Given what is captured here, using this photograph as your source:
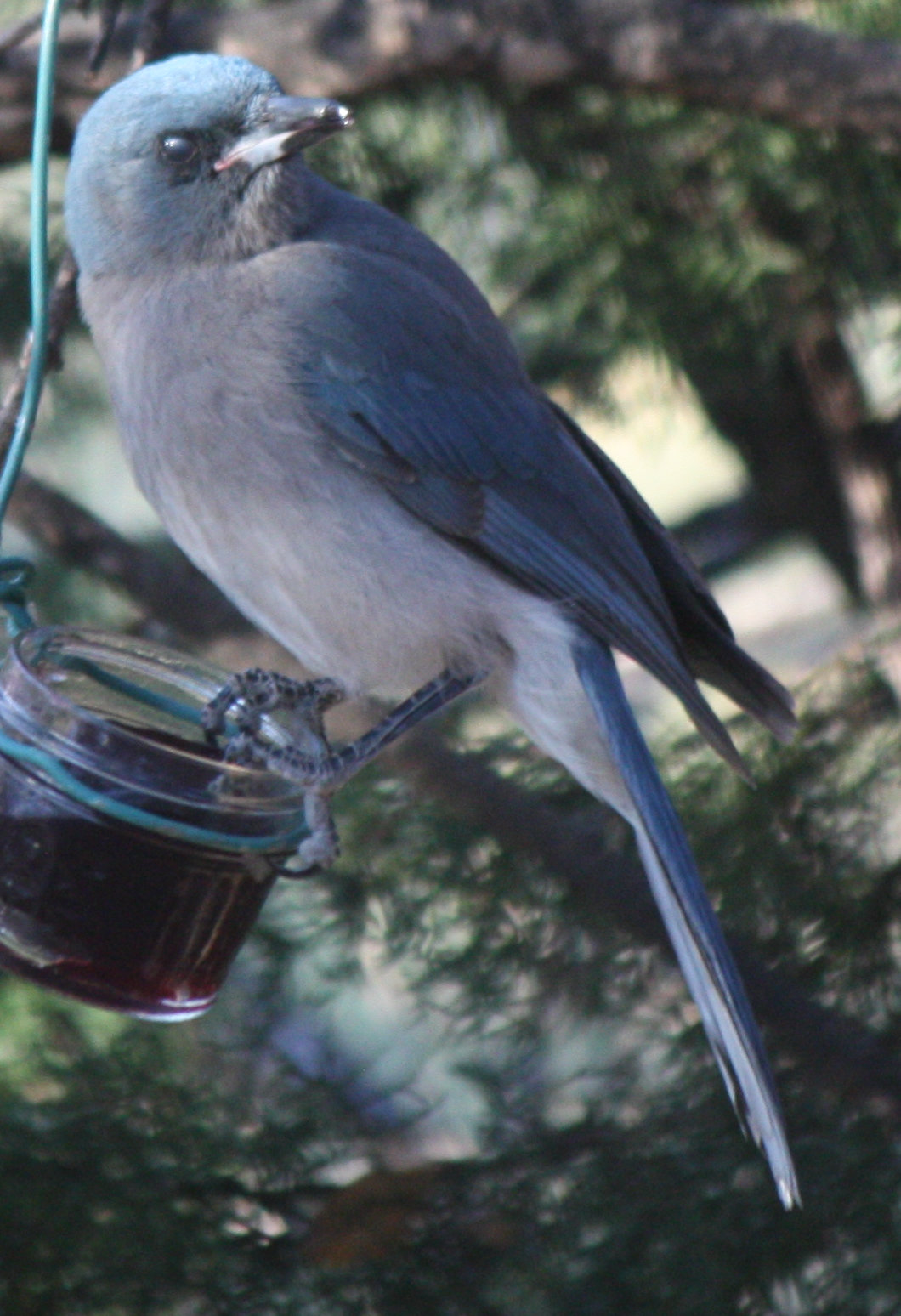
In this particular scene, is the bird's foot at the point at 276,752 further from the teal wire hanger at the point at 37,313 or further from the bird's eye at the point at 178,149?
the bird's eye at the point at 178,149

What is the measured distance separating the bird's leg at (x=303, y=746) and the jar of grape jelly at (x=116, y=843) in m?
0.04

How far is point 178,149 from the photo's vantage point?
2555 millimetres

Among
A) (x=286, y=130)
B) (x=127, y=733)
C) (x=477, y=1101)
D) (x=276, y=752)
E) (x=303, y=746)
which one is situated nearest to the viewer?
(x=127, y=733)

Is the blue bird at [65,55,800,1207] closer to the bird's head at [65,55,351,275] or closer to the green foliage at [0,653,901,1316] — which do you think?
the bird's head at [65,55,351,275]

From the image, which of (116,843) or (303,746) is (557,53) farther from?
(116,843)

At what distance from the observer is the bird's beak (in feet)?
7.61

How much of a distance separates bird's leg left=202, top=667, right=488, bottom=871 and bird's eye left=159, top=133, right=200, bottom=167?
2.55ft

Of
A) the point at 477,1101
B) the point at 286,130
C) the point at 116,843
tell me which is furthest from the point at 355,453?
the point at 477,1101

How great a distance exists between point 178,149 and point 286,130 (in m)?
0.21

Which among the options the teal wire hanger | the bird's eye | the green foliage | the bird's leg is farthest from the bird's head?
the green foliage

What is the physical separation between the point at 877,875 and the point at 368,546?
1099 mm

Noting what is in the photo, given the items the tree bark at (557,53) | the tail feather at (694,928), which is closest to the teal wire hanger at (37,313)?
the tail feather at (694,928)

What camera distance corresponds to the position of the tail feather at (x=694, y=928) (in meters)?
2.22

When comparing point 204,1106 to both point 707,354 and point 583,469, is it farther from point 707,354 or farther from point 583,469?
point 707,354
